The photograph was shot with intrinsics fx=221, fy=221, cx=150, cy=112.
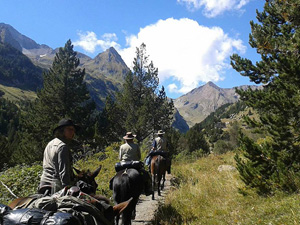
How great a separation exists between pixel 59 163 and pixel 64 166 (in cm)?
9

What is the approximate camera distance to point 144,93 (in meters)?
26.9

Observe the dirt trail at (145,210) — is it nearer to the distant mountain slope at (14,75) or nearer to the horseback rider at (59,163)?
the horseback rider at (59,163)

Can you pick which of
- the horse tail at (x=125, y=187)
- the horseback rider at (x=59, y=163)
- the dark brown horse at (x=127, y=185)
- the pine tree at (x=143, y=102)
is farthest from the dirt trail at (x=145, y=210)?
the pine tree at (x=143, y=102)

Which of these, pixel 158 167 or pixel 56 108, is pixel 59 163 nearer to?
pixel 158 167

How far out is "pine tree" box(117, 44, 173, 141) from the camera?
2369 cm

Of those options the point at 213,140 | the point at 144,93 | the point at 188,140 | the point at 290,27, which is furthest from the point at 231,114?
the point at 290,27

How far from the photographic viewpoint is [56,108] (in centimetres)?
2428

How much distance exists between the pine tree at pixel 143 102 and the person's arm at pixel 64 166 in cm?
1934

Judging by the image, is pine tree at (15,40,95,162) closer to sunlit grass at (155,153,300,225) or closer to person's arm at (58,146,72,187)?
sunlit grass at (155,153,300,225)

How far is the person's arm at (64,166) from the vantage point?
10.6ft

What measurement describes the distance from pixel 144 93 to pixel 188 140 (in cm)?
2633

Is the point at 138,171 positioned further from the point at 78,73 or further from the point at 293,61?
the point at 78,73

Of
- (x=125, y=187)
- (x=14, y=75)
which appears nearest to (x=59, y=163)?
(x=125, y=187)

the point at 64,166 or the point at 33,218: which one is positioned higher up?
the point at 64,166
